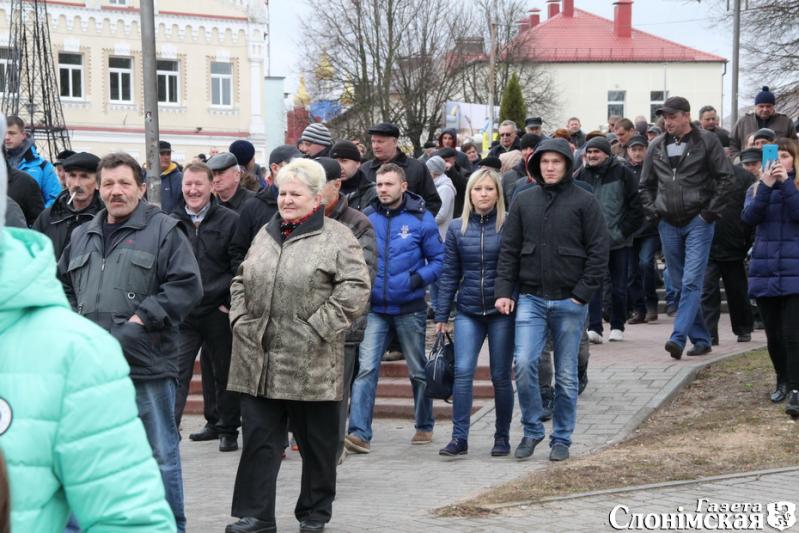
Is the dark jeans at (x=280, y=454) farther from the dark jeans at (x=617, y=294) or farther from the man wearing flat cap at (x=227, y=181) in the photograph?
the dark jeans at (x=617, y=294)

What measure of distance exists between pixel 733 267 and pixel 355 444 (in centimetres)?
552

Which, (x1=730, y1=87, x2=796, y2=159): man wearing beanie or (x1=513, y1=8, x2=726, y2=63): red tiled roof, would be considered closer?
(x1=730, y1=87, x2=796, y2=159): man wearing beanie

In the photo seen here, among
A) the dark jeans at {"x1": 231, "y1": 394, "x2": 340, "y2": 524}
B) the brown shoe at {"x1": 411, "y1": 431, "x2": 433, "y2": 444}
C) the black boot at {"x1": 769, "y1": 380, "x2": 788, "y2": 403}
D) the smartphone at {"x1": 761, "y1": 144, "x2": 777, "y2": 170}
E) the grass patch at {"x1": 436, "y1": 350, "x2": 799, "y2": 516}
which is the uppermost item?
the smartphone at {"x1": 761, "y1": 144, "x2": 777, "y2": 170}

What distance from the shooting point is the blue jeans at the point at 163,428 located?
6.27 m

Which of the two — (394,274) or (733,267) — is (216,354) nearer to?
(394,274)

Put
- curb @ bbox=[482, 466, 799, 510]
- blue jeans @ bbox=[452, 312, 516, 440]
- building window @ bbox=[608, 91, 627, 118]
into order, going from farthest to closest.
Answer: building window @ bbox=[608, 91, 627, 118]
blue jeans @ bbox=[452, 312, 516, 440]
curb @ bbox=[482, 466, 799, 510]

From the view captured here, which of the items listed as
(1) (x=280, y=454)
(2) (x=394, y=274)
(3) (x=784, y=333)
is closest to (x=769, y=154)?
(3) (x=784, y=333)

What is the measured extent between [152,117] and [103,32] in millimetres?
40102

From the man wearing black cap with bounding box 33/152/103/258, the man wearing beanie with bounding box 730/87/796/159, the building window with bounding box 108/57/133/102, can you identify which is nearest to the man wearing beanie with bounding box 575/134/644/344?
the man wearing beanie with bounding box 730/87/796/159

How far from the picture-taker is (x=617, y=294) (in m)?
13.6

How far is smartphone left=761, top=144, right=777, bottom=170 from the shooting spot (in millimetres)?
9618

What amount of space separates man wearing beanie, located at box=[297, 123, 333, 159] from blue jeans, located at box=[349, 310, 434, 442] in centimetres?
173

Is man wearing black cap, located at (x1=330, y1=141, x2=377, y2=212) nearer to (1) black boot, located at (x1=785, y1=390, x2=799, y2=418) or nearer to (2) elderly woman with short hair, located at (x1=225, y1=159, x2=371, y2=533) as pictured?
(2) elderly woman with short hair, located at (x1=225, y1=159, x2=371, y2=533)

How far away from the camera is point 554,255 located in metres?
8.75
